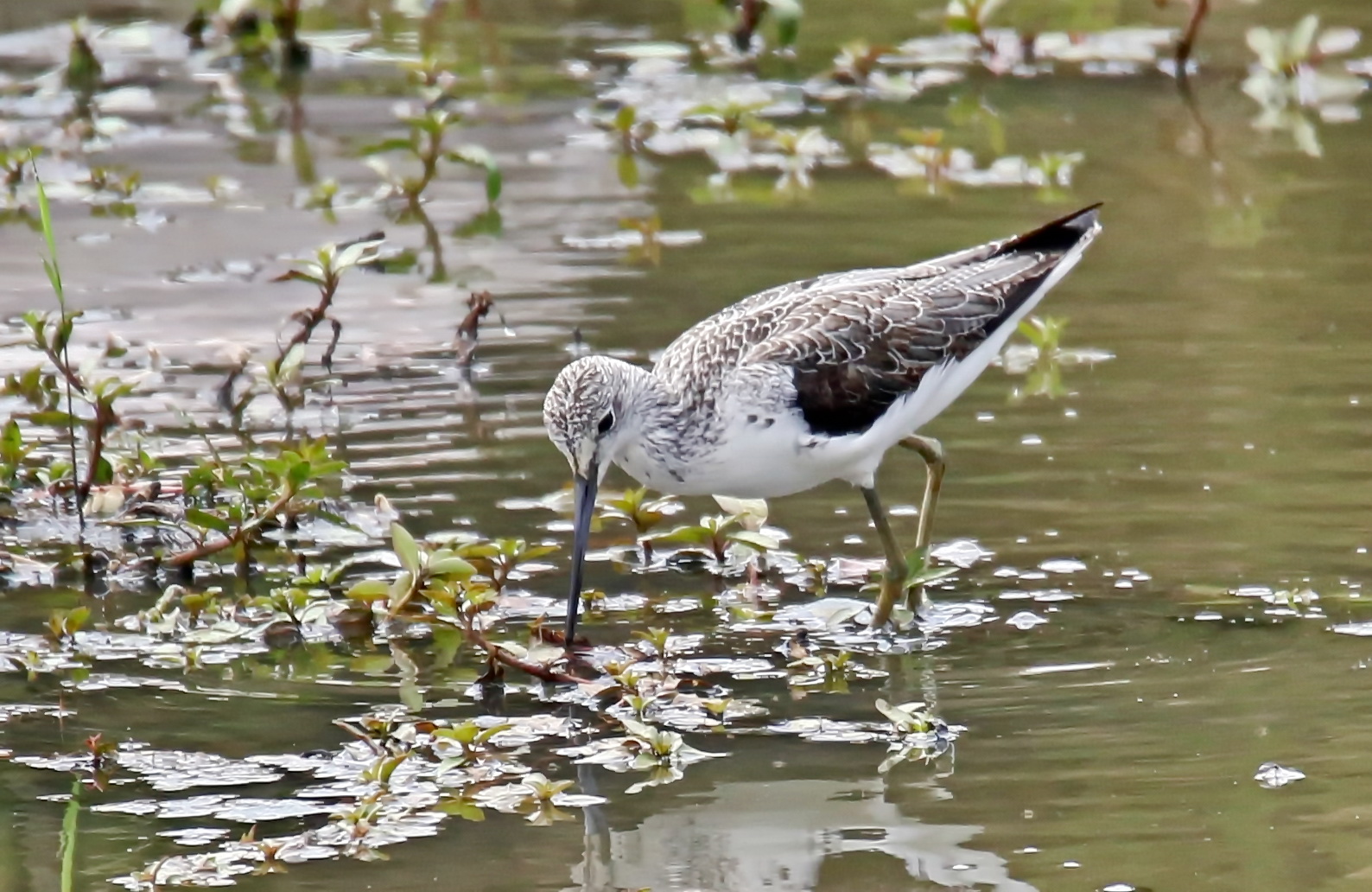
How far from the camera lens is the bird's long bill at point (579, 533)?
22.5 feet

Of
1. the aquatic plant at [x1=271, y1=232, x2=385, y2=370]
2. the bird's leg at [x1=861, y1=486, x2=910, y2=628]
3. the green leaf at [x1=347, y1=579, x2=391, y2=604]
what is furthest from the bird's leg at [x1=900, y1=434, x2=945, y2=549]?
the aquatic plant at [x1=271, y1=232, x2=385, y2=370]

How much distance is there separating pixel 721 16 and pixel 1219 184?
5817 millimetres

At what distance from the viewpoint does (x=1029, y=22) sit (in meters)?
16.8

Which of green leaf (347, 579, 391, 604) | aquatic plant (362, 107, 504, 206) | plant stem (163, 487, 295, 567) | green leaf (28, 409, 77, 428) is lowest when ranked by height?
plant stem (163, 487, 295, 567)

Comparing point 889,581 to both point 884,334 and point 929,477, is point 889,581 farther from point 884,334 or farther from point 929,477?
point 884,334

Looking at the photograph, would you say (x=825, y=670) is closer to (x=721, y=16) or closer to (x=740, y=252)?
(x=740, y=252)

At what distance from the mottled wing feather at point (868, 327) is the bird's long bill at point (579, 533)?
0.46 meters

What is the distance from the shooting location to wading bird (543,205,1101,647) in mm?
7172

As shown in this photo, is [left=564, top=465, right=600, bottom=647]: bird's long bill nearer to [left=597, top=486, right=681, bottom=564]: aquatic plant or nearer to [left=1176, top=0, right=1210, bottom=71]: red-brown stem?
[left=597, top=486, right=681, bottom=564]: aquatic plant

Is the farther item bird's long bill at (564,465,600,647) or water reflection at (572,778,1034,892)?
bird's long bill at (564,465,600,647)

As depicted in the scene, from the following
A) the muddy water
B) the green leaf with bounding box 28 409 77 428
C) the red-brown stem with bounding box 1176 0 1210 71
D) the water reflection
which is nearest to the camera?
the water reflection

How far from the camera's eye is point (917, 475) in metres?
8.91

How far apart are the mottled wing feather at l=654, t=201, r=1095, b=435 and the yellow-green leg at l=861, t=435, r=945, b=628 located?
35 centimetres

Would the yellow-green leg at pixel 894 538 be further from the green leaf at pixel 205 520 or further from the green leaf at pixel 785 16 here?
the green leaf at pixel 785 16
